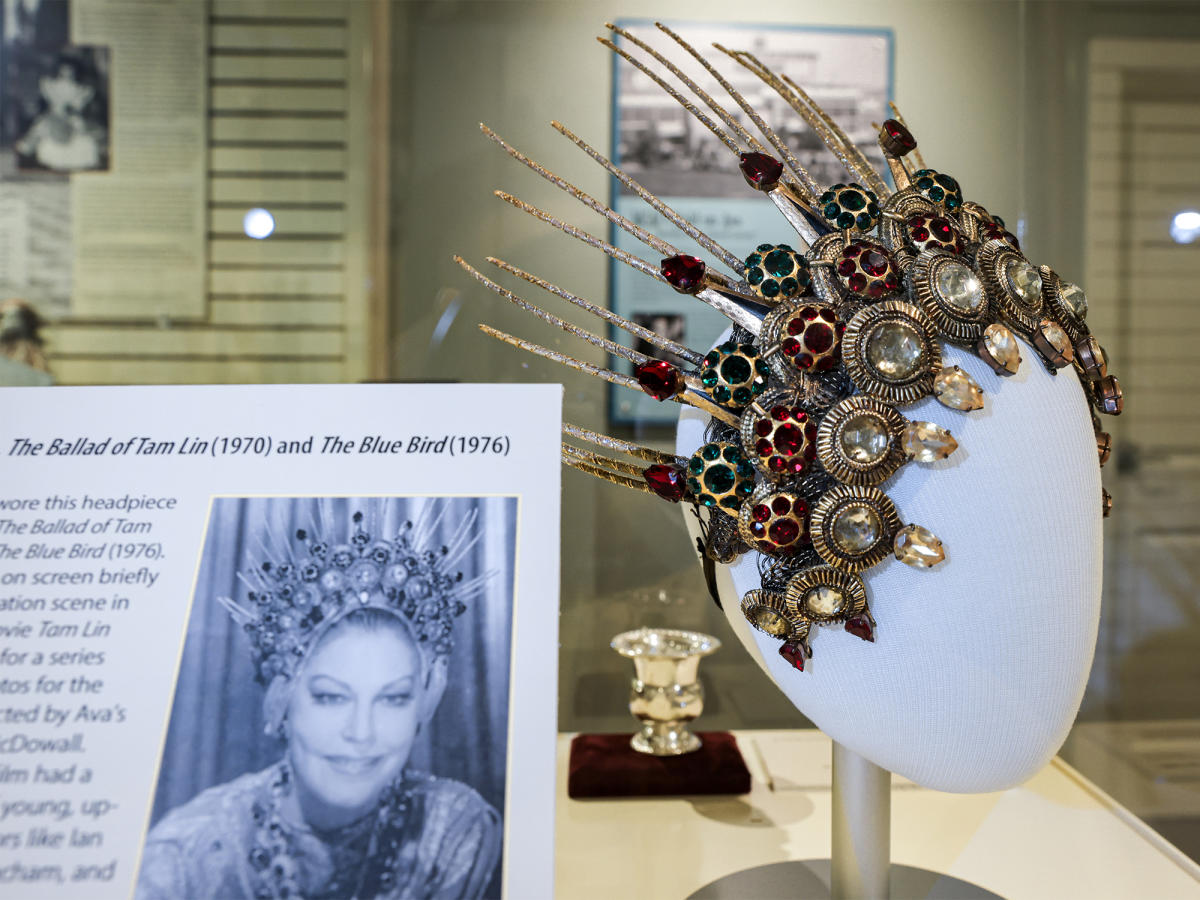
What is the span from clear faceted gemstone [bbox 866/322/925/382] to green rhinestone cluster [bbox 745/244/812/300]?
0.25ft

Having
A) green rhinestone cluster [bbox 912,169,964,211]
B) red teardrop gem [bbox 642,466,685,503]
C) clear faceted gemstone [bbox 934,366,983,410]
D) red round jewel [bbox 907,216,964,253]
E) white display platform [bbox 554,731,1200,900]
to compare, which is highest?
green rhinestone cluster [bbox 912,169,964,211]

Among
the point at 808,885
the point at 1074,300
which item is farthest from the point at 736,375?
the point at 808,885

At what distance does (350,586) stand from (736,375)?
0.29m

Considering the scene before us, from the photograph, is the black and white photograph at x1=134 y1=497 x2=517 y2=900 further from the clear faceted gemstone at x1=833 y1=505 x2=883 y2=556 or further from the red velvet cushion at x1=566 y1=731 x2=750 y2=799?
the red velvet cushion at x1=566 y1=731 x2=750 y2=799

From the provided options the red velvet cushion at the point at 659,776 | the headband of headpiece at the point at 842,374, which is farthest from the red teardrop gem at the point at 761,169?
the red velvet cushion at the point at 659,776

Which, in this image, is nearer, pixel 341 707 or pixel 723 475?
pixel 341 707

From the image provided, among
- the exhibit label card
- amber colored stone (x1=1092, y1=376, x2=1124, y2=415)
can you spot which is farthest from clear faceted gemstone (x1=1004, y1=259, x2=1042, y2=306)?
the exhibit label card

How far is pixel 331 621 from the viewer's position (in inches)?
20.3

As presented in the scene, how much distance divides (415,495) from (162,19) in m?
1.12

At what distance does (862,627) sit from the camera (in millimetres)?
601

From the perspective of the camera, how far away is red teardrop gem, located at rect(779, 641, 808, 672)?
0.62 meters

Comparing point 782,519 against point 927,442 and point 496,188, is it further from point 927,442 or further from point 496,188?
point 496,188

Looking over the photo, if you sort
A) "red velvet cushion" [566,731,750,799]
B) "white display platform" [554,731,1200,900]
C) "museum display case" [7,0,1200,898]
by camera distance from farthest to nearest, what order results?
"museum display case" [7,0,1200,898]
"red velvet cushion" [566,731,750,799]
"white display platform" [554,731,1200,900]

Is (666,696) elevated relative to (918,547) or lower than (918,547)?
lower
